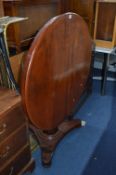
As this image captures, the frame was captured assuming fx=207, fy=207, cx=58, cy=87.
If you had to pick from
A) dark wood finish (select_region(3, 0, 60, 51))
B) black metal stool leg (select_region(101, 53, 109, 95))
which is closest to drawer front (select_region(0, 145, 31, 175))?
dark wood finish (select_region(3, 0, 60, 51))

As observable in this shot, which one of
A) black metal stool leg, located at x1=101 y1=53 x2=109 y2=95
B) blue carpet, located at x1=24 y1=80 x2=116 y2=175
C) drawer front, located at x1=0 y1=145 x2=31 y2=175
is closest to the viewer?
drawer front, located at x1=0 y1=145 x2=31 y2=175

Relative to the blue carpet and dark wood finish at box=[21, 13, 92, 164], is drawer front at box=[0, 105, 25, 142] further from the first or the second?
the blue carpet

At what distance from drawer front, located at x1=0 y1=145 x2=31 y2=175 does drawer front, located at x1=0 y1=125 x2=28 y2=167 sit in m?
0.05

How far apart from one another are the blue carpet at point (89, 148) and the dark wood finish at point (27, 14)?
0.97 meters

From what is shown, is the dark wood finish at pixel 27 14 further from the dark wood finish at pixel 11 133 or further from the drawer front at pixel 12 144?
the drawer front at pixel 12 144

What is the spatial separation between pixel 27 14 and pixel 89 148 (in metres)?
1.32

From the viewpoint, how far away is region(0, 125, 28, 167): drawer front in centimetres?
123

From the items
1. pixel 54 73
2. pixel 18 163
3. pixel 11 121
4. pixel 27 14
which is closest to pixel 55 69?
pixel 54 73

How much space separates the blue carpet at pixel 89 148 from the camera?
63.1 inches

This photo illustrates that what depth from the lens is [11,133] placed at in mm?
1245

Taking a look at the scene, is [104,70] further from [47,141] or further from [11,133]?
[11,133]

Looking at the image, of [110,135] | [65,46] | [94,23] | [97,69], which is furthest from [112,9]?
[110,135]

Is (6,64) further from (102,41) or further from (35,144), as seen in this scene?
(102,41)

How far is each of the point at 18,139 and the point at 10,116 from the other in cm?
22
